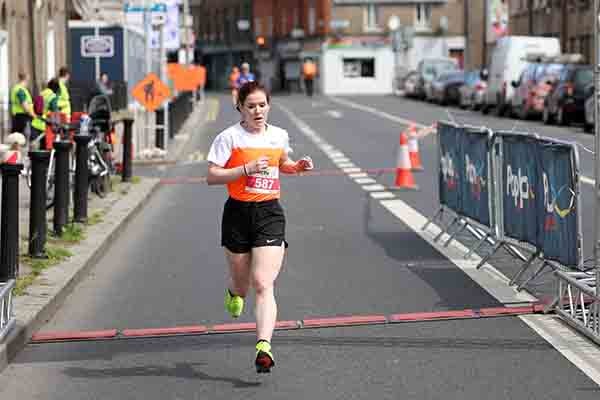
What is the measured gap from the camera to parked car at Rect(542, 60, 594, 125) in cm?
3634

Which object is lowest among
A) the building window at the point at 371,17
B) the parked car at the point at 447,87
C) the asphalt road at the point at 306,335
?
the asphalt road at the point at 306,335

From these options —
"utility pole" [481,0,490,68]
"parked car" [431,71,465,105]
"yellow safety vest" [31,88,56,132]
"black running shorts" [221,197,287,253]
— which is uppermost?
"utility pole" [481,0,490,68]

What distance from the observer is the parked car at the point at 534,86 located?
40.0 metres

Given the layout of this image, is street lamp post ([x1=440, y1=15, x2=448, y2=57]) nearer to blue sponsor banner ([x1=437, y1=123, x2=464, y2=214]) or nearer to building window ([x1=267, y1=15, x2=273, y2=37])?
building window ([x1=267, y1=15, x2=273, y2=37])

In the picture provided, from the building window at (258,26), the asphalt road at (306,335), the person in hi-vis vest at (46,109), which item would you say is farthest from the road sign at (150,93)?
the building window at (258,26)

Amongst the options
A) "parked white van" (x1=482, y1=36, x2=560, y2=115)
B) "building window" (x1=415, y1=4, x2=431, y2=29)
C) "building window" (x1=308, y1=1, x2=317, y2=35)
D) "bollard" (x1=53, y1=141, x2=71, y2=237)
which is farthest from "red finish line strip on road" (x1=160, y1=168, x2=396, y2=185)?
"building window" (x1=308, y1=1, x2=317, y2=35)

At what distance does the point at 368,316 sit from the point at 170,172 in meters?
14.7

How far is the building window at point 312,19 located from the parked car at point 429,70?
1026 inches

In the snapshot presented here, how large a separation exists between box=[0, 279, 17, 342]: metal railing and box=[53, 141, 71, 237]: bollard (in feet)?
15.6

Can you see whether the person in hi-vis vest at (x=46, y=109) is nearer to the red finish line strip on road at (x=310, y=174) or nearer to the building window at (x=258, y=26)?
the red finish line strip on road at (x=310, y=174)

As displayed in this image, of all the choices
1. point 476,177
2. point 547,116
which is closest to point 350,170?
point 476,177

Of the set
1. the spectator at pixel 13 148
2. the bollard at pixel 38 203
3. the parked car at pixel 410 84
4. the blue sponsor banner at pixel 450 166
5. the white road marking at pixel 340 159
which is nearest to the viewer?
the bollard at pixel 38 203

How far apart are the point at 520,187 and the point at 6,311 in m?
4.07

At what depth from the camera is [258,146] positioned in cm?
768
